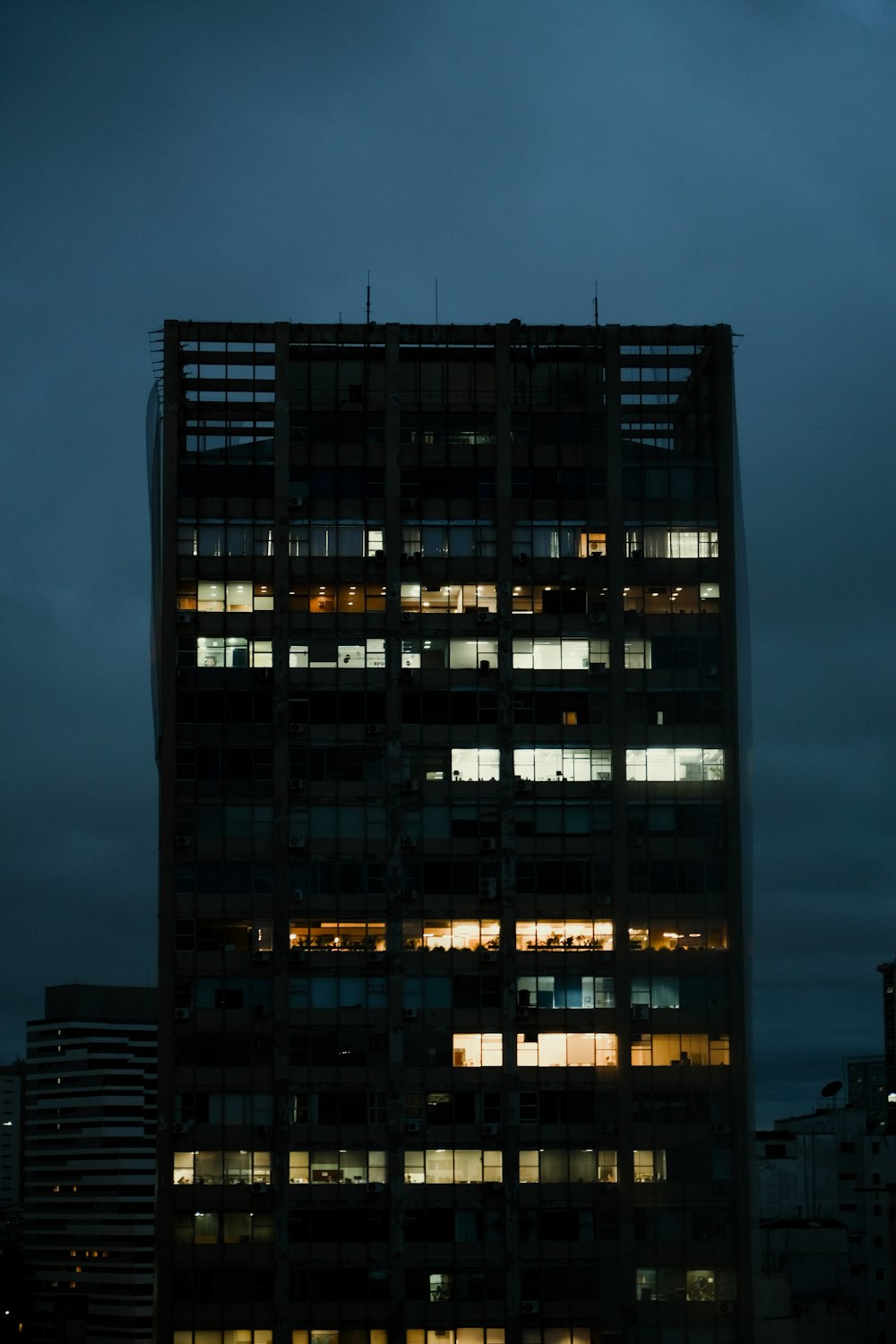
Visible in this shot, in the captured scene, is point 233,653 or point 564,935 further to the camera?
point 233,653

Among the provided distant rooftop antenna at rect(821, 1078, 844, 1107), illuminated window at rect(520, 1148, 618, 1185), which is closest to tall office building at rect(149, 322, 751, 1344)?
illuminated window at rect(520, 1148, 618, 1185)

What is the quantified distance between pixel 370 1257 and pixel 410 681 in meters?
30.7

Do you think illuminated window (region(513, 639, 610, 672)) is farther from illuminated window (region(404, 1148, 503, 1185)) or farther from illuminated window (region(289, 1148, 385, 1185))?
illuminated window (region(289, 1148, 385, 1185))

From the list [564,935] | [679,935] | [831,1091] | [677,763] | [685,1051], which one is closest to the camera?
[685,1051]

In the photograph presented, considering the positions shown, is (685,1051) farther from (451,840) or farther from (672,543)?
(672,543)

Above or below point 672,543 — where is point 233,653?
below

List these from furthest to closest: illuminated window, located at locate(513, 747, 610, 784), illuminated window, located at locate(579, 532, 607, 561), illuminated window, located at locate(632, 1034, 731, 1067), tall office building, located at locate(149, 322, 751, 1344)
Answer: illuminated window, located at locate(579, 532, 607, 561)
illuminated window, located at locate(513, 747, 610, 784)
illuminated window, located at locate(632, 1034, 731, 1067)
tall office building, located at locate(149, 322, 751, 1344)

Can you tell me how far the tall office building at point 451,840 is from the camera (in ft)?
302

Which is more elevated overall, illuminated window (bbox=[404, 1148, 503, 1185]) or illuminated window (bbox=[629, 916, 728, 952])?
illuminated window (bbox=[629, 916, 728, 952])

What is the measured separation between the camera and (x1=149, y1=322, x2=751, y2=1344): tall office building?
3620 inches

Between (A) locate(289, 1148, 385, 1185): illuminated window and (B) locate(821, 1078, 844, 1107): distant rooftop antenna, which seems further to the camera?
(B) locate(821, 1078, 844, 1107): distant rooftop antenna

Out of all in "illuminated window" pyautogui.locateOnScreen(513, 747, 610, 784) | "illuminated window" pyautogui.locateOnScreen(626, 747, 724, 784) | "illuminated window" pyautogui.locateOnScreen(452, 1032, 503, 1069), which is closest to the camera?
"illuminated window" pyautogui.locateOnScreen(452, 1032, 503, 1069)

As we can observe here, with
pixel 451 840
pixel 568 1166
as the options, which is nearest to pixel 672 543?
pixel 451 840

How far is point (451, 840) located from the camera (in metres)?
97.1
